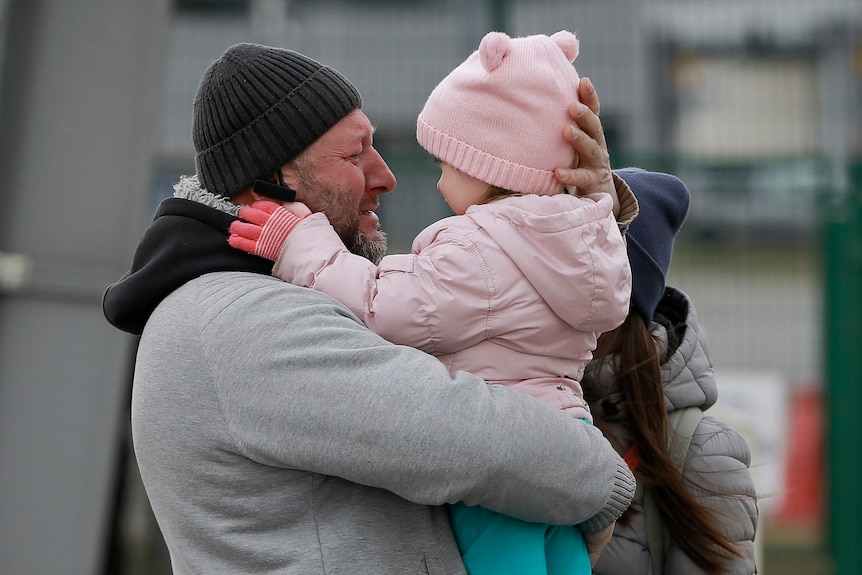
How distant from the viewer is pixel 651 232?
252cm

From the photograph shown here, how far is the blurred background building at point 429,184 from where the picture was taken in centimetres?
428

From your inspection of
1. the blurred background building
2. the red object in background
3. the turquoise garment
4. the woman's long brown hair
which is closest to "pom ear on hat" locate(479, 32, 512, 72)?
the woman's long brown hair

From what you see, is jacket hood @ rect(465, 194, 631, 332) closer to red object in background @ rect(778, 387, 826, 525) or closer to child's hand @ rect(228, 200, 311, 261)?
child's hand @ rect(228, 200, 311, 261)

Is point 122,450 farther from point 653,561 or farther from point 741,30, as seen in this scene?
point 741,30

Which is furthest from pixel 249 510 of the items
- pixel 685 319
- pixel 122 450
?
pixel 122 450

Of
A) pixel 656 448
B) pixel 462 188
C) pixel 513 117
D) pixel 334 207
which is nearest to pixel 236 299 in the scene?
pixel 334 207

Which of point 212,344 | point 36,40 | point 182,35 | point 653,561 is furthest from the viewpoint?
point 182,35

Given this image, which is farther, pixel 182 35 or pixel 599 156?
pixel 182 35

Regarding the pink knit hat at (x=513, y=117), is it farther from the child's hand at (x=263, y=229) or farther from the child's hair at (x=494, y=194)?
the child's hand at (x=263, y=229)

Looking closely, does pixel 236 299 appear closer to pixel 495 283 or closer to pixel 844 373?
pixel 495 283

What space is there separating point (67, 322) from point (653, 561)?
8.94ft

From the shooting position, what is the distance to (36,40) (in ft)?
13.9

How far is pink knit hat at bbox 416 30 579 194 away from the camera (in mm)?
2102

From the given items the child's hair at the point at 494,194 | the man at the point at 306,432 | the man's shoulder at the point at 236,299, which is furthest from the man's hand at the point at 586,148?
the man's shoulder at the point at 236,299
